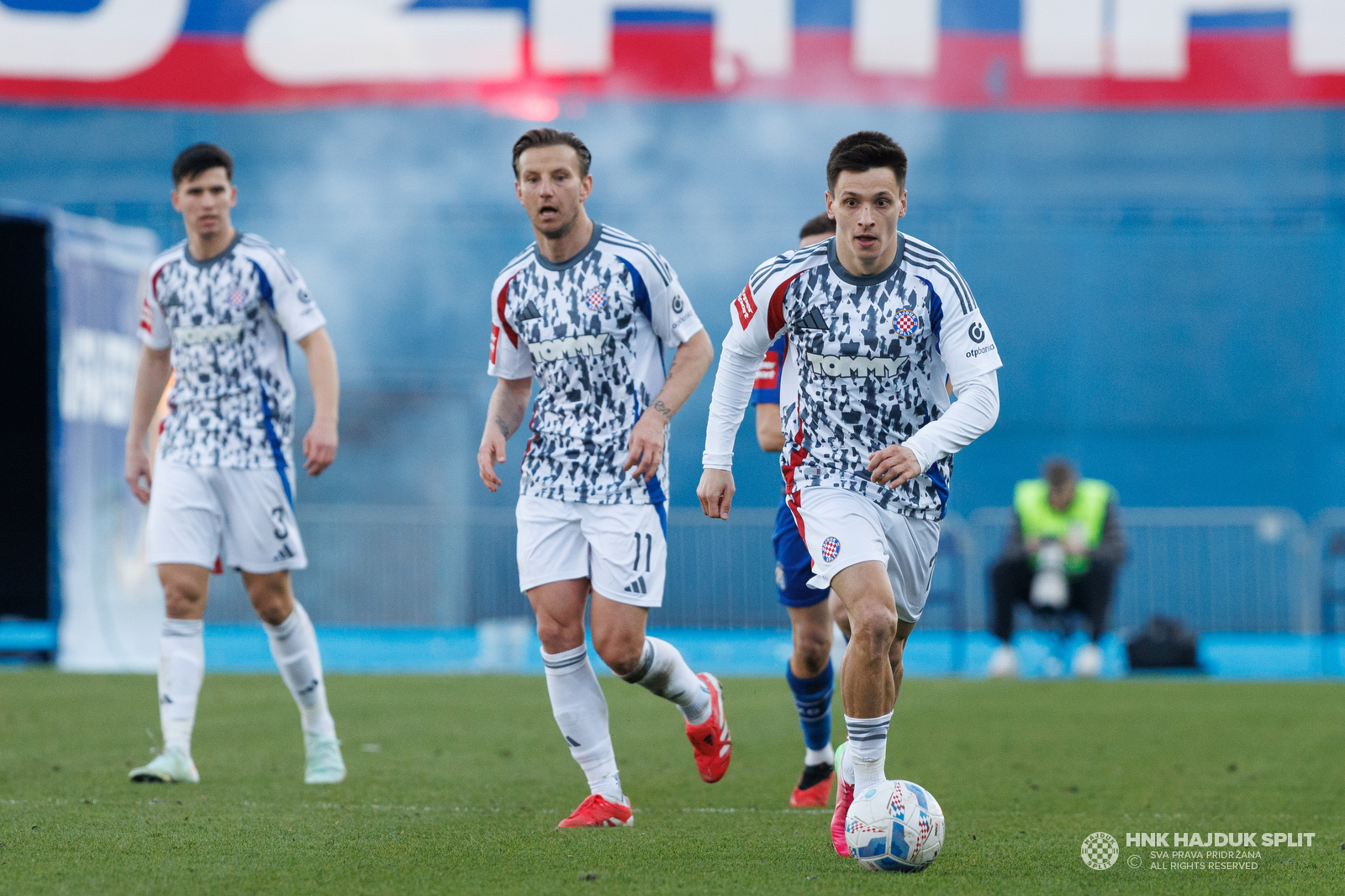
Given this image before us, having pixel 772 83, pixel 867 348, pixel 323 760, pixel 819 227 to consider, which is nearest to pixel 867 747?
pixel 867 348

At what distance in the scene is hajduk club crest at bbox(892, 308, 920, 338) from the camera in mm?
4680

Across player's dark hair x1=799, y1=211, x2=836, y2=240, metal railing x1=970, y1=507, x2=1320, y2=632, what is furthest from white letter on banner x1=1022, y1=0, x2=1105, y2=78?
player's dark hair x1=799, y1=211, x2=836, y2=240

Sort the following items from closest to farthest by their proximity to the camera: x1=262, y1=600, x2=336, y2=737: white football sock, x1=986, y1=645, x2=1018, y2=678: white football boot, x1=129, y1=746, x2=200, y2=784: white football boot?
x1=129, y1=746, x2=200, y2=784: white football boot
x1=262, y1=600, x2=336, y2=737: white football sock
x1=986, y1=645, x2=1018, y2=678: white football boot

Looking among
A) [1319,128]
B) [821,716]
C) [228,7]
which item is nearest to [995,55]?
[1319,128]

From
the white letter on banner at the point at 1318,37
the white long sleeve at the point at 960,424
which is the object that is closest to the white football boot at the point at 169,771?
the white long sleeve at the point at 960,424

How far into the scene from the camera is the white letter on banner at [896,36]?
58.8 ft

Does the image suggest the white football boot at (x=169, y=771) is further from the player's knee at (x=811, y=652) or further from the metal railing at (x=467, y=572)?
the metal railing at (x=467, y=572)

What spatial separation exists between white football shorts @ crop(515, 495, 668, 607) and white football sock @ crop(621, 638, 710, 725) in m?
0.18

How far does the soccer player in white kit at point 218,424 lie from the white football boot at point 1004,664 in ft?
25.2

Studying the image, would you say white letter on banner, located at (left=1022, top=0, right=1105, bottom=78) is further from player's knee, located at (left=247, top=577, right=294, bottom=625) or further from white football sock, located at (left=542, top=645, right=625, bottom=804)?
white football sock, located at (left=542, top=645, right=625, bottom=804)

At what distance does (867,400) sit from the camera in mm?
4773

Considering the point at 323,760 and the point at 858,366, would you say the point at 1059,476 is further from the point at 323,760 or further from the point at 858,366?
the point at 858,366

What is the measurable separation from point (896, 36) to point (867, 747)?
48.3ft

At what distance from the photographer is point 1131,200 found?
17.9 metres
